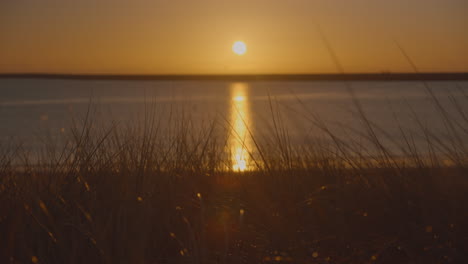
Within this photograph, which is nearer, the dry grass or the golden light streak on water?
the dry grass

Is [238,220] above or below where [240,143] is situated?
below

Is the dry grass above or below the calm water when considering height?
below

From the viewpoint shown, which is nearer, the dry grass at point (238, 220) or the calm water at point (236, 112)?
the dry grass at point (238, 220)

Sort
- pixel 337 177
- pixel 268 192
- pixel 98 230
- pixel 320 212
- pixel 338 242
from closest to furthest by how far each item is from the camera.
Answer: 1. pixel 98 230
2. pixel 338 242
3. pixel 320 212
4. pixel 268 192
5. pixel 337 177

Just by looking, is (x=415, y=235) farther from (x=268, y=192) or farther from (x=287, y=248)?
(x=268, y=192)

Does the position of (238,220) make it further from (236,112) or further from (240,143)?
(236,112)

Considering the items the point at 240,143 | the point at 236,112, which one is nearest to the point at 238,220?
the point at 240,143

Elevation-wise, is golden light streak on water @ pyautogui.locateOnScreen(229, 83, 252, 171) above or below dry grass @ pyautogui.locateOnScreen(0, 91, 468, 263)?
above

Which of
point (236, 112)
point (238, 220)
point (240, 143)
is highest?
point (236, 112)

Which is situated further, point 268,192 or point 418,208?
point 268,192

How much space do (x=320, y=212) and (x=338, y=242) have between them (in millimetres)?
221

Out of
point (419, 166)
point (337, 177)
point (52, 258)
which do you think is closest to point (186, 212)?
point (52, 258)

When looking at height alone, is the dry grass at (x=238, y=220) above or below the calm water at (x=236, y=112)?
below

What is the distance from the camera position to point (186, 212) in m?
1.99
